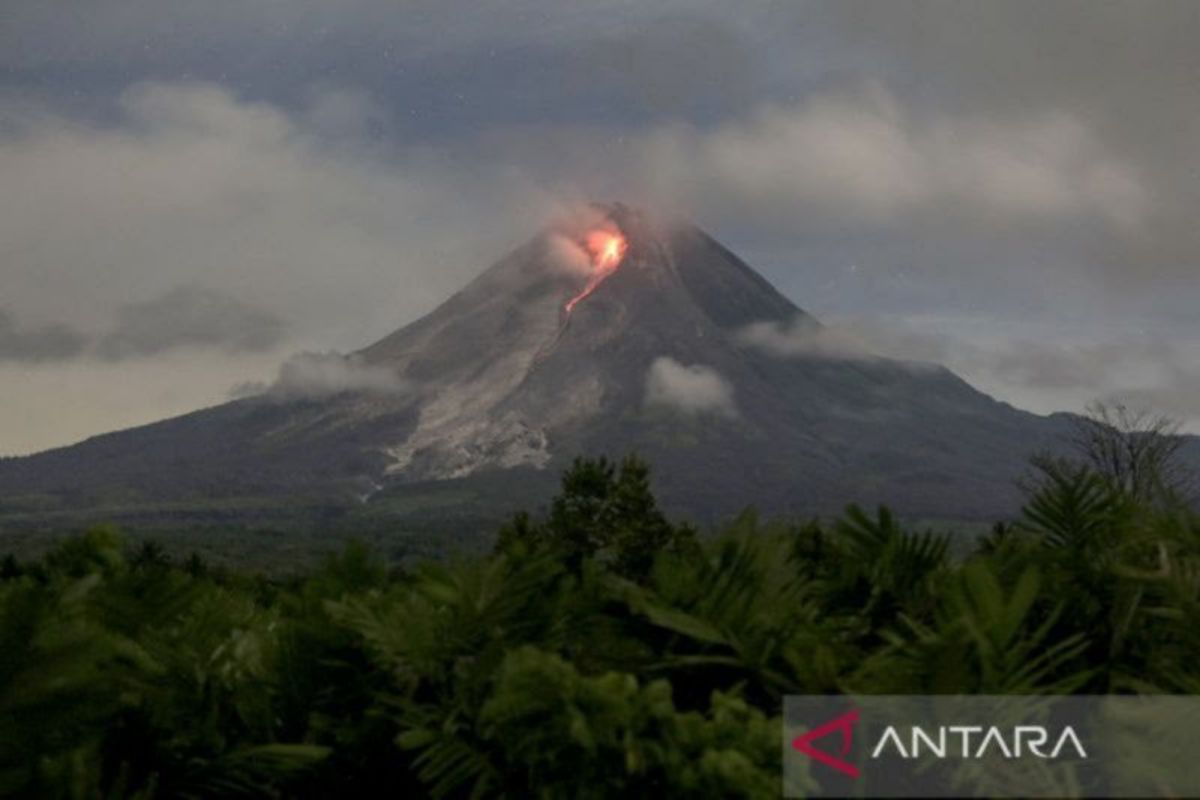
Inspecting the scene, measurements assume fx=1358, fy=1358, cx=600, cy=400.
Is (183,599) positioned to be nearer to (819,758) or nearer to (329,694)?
(329,694)

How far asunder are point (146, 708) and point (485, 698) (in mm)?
639

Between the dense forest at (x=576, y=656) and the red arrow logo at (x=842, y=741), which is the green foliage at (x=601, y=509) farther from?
the red arrow logo at (x=842, y=741)

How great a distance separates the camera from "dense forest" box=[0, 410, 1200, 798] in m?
1.88

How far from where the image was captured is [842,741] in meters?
1.87

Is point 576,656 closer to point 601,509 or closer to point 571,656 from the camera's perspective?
point 571,656

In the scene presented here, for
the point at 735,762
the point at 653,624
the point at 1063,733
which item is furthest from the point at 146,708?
the point at 1063,733

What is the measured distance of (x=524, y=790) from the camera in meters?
2.12

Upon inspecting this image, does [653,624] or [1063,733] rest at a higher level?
[653,624]

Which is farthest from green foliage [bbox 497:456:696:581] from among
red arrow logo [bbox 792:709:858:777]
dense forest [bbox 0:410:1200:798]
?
red arrow logo [bbox 792:709:858:777]

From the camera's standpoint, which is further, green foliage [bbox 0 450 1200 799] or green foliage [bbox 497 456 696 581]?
green foliage [bbox 497 456 696 581]

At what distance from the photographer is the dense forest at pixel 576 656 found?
1883mm

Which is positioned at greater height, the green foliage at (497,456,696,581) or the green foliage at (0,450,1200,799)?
the green foliage at (497,456,696,581)

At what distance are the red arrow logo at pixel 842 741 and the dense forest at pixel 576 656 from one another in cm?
4

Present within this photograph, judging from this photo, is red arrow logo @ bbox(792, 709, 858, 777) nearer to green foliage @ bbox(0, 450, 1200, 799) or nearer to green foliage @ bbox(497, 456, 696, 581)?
green foliage @ bbox(0, 450, 1200, 799)
